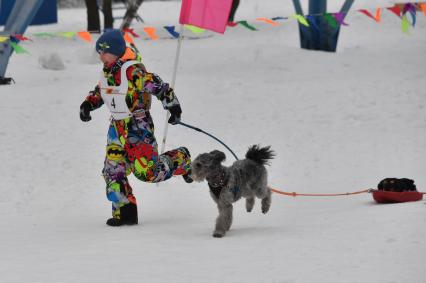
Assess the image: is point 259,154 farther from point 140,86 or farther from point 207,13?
point 207,13

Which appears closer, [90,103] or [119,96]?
[119,96]

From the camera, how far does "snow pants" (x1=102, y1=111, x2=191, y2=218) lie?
21.4ft

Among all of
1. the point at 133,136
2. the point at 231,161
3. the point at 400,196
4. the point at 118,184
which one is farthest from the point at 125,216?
the point at 231,161

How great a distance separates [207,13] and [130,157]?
2.50 meters

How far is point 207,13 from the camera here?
8445 mm

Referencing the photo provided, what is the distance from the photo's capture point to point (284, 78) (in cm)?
1462

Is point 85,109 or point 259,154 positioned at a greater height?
point 85,109

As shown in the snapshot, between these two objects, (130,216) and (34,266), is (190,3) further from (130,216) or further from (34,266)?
(34,266)

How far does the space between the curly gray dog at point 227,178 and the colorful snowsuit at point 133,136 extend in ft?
1.80

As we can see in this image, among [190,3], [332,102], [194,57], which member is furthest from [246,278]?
[194,57]

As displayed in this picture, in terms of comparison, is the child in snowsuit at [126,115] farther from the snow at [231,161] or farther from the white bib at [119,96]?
the snow at [231,161]

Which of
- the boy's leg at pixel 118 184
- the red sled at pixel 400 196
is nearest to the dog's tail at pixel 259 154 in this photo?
the boy's leg at pixel 118 184

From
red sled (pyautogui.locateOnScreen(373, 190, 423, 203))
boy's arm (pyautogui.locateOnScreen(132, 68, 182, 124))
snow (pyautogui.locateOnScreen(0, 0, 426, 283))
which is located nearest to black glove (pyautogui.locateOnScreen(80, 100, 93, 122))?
boy's arm (pyautogui.locateOnScreen(132, 68, 182, 124))

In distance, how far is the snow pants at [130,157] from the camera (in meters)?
6.51
